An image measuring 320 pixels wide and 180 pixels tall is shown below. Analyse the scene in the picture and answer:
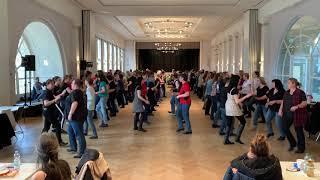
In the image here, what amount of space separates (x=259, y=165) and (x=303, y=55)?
8.82 metres

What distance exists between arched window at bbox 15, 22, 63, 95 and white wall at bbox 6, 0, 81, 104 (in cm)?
26

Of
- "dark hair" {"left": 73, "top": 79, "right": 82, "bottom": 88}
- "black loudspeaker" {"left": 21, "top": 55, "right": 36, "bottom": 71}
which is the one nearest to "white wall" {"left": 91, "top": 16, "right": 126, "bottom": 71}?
"black loudspeaker" {"left": 21, "top": 55, "right": 36, "bottom": 71}

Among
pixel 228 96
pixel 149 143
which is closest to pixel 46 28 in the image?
pixel 149 143

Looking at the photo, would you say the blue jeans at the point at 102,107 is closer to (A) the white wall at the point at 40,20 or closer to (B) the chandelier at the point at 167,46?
(A) the white wall at the point at 40,20

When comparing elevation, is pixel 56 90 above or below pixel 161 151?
above

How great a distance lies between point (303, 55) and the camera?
11297mm

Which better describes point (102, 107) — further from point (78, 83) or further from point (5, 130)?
point (78, 83)

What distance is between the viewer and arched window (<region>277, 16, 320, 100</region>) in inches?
409

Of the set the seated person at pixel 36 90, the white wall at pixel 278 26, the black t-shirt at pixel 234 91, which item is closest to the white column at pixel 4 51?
the black t-shirt at pixel 234 91

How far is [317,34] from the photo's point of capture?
1016 centimetres

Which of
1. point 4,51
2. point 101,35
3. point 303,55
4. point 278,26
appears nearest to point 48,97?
point 4,51

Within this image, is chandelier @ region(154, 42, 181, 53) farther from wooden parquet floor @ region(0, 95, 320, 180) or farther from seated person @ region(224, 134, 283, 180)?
seated person @ region(224, 134, 283, 180)

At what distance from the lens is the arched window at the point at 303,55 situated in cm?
1038

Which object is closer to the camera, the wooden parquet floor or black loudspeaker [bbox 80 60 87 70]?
the wooden parquet floor
